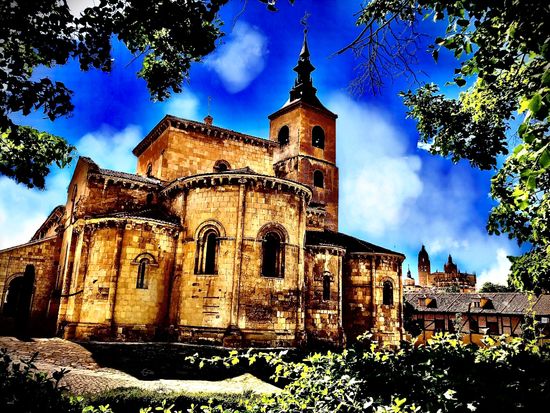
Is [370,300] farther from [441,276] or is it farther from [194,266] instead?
[441,276]

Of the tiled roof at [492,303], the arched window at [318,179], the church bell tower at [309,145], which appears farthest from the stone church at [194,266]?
the tiled roof at [492,303]

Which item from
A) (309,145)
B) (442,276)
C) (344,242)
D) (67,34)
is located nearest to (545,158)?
(67,34)

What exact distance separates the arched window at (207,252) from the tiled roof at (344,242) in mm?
4970

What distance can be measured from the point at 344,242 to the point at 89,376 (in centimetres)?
1438

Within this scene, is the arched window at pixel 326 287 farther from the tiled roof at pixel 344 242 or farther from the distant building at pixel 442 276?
the distant building at pixel 442 276

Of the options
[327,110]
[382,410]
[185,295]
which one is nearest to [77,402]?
[382,410]

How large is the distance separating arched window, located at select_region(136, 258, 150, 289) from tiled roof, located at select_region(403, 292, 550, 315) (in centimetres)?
3357

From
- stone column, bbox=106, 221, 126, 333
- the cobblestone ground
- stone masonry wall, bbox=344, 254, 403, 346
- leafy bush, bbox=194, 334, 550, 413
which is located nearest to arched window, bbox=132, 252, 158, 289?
stone column, bbox=106, 221, 126, 333

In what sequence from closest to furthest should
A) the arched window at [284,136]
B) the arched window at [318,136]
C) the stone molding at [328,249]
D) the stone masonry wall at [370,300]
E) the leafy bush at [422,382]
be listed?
1. the leafy bush at [422,382]
2. the stone molding at [328,249]
3. the stone masonry wall at [370,300]
4. the arched window at [318,136]
5. the arched window at [284,136]

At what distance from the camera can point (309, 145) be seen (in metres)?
30.8

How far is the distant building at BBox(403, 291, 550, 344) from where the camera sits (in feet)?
116

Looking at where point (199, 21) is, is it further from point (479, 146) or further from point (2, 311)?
point (2, 311)

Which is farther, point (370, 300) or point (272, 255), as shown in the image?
point (370, 300)

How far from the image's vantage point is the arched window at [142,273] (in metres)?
16.2
